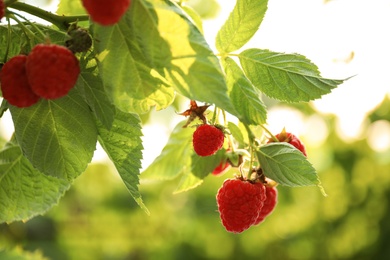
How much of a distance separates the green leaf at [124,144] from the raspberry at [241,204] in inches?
9.1

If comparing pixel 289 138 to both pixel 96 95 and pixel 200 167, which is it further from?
pixel 96 95

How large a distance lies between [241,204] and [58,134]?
40cm

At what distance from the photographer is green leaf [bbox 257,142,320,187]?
1133 mm

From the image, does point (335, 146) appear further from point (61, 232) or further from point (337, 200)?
point (61, 232)

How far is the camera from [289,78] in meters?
1.09

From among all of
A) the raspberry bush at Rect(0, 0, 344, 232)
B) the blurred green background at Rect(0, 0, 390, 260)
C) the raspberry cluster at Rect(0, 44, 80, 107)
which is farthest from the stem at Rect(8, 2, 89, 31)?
the blurred green background at Rect(0, 0, 390, 260)

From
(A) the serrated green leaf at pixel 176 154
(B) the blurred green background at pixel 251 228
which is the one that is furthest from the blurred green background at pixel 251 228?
(A) the serrated green leaf at pixel 176 154

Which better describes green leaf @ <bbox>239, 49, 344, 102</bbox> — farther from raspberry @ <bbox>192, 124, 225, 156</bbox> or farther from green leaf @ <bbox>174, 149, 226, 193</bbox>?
green leaf @ <bbox>174, 149, 226, 193</bbox>

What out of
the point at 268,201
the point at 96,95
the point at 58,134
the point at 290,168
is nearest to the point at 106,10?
the point at 96,95

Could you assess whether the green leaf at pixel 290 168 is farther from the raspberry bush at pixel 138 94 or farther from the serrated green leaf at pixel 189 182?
the serrated green leaf at pixel 189 182

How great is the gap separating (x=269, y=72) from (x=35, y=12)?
0.41m

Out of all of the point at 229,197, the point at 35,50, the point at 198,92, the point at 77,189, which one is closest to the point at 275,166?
the point at 229,197

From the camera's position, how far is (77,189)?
924 centimetres

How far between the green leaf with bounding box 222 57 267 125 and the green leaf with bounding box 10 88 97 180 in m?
0.25
